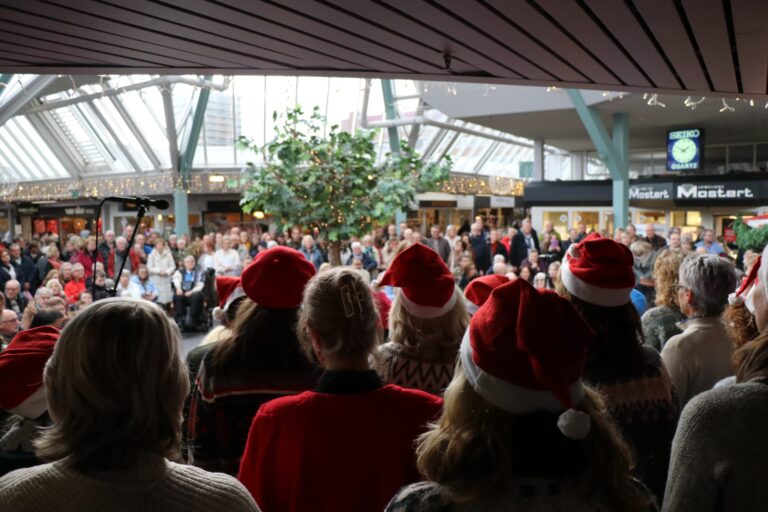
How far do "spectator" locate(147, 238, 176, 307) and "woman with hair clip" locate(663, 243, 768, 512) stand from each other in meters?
11.1

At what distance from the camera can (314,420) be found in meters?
1.60

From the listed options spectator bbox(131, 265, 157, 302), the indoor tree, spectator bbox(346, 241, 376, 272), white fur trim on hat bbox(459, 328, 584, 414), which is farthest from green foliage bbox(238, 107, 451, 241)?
white fur trim on hat bbox(459, 328, 584, 414)

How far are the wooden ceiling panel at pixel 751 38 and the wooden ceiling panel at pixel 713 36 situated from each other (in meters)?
0.06

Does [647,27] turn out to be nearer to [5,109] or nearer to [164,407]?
[164,407]

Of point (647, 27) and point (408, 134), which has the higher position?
point (408, 134)

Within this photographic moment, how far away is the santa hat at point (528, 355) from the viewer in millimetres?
1210

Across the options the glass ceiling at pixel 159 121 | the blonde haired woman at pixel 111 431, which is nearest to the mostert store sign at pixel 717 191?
the glass ceiling at pixel 159 121

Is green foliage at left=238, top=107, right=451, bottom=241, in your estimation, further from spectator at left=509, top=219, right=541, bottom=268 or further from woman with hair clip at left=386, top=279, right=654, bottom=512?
woman with hair clip at left=386, top=279, right=654, bottom=512

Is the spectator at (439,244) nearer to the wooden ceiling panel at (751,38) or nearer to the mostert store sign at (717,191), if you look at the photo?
the mostert store sign at (717,191)

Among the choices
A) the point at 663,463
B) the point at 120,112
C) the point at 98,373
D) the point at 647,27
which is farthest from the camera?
the point at 120,112

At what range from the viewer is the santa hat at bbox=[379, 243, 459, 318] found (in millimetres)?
2545

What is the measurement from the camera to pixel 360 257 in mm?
11109

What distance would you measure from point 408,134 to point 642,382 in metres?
22.5

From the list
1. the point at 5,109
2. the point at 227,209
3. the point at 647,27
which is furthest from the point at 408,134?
the point at 647,27
